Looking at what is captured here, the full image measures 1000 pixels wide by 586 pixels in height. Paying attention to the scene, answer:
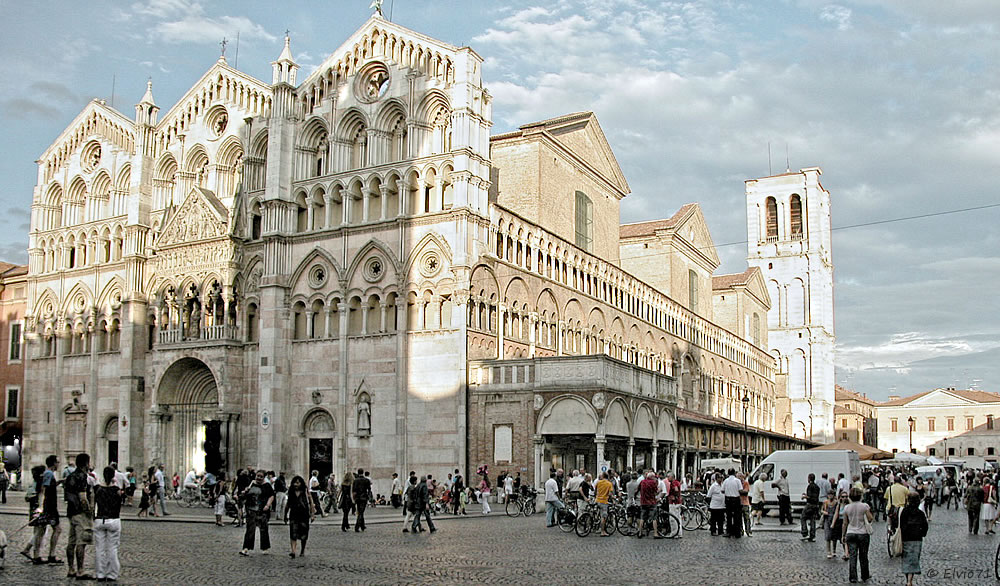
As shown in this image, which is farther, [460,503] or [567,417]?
[567,417]

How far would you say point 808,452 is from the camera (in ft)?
104

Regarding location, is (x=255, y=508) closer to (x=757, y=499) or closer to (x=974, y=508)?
(x=757, y=499)

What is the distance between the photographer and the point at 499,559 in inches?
696

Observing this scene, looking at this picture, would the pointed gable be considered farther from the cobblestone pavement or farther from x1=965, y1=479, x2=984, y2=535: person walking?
the cobblestone pavement

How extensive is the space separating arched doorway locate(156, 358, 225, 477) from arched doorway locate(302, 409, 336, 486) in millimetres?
5328

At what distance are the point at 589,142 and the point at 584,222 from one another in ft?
14.7

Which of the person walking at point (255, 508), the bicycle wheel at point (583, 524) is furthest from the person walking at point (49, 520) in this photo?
the bicycle wheel at point (583, 524)

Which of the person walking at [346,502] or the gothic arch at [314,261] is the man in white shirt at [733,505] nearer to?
the person walking at [346,502]

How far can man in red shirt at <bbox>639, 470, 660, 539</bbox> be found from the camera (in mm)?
22922

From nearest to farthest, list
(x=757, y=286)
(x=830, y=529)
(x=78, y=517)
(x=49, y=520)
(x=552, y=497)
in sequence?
(x=78, y=517)
(x=49, y=520)
(x=830, y=529)
(x=552, y=497)
(x=757, y=286)

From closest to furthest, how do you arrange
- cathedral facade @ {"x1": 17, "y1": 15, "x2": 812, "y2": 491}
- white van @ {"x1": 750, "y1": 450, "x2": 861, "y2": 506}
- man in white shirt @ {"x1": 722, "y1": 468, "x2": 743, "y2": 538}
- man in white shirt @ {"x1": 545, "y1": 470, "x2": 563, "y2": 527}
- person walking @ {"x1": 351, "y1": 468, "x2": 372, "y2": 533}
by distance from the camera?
man in white shirt @ {"x1": 722, "y1": 468, "x2": 743, "y2": 538}, person walking @ {"x1": 351, "y1": 468, "x2": 372, "y2": 533}, man in white shirt @ {"x1": 545, "y1": 470, "x2": 563, "y2": 527}, white van @ {"x1": 750, "y1": 450, "x2": 861, "y2": 506}, cathedral facade @ {"x1": 17, "y1": 15, "x2": 812, "y2": 491}

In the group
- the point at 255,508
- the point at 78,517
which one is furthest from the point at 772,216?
the point at 78,517

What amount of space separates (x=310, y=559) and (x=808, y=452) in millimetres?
19290

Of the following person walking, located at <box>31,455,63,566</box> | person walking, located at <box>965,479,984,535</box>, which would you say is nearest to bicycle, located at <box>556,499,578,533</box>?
person walking, located at <box>965,479,984,535</box>
